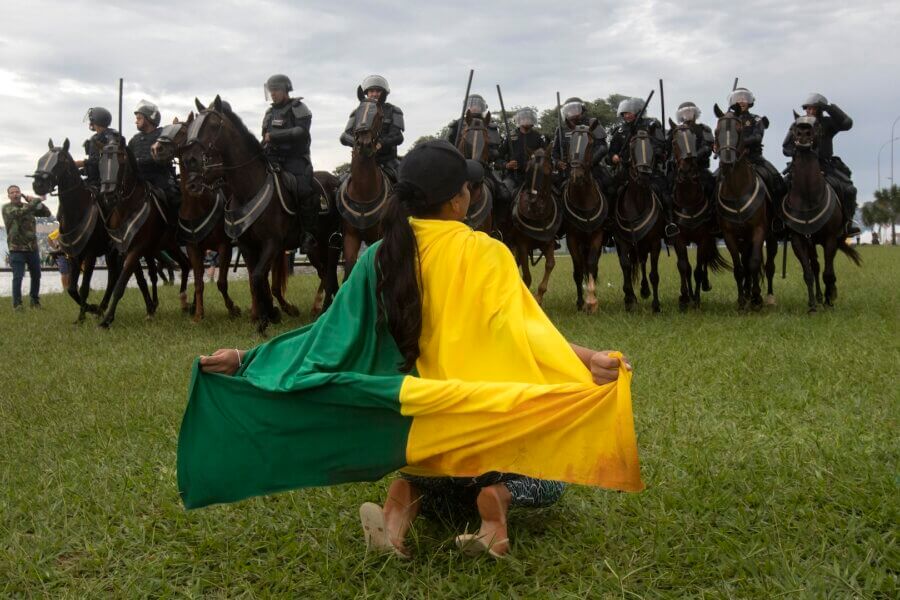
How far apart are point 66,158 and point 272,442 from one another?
10.4 m

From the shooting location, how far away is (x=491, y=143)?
12914 mm

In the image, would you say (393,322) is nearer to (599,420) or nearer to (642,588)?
(599,420)

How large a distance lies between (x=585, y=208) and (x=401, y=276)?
9.65m

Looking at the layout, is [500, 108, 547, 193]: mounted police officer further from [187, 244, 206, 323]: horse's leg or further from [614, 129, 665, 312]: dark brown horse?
[187, 244, 206, 323]: horse's leg

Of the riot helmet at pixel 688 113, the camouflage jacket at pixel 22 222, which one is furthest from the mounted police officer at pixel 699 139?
the camouflage jacket at pixel 22 222

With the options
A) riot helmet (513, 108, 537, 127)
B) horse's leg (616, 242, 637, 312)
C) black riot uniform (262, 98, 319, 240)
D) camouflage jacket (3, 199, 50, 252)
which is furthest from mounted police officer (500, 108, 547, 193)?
camouflage jacket (3, 199, 50, 252)

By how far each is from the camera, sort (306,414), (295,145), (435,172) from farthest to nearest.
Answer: (295,145) < (435,172) < (306,414)

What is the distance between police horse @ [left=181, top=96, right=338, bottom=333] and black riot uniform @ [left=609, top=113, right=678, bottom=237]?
456 cm

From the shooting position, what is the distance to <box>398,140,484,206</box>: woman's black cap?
3.64 meters

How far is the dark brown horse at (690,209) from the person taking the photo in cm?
1192

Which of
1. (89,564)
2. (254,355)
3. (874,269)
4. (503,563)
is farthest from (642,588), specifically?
(874,269)

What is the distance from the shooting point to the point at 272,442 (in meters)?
3.54

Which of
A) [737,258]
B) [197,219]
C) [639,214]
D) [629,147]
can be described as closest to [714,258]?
[737,258]

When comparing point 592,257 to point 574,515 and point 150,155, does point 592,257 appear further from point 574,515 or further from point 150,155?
point 574,515
